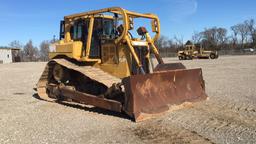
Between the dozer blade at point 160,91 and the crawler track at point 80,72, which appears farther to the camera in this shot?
the crawler track at point 80,72

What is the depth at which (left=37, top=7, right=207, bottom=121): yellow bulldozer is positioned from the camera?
8.30 m

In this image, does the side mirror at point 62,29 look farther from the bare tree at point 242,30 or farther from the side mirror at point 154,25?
the bare tree at point 242,30

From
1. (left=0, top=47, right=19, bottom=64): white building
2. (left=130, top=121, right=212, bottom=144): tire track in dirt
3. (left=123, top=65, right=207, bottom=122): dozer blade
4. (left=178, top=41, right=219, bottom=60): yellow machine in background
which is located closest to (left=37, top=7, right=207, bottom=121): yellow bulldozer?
(left=123, top=65, right=207, bottom=122): dozer blade

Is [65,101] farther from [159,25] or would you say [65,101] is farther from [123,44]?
[159,25]

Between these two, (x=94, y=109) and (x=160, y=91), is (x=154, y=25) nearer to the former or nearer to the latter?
(x=160, y=91)

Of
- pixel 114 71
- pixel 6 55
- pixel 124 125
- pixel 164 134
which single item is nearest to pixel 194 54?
pixel 114 71

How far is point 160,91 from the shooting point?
8.74 metres

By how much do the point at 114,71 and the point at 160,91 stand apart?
1.71 meters

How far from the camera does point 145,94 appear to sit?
8.22 m

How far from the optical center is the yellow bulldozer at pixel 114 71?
27.2 ft

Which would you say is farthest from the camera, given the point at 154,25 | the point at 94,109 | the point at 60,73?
the point at 60,73

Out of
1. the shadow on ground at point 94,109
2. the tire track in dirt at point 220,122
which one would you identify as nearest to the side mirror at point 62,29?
the shadow on ground at point 94,109

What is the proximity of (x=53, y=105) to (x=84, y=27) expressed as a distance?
2.59 meters

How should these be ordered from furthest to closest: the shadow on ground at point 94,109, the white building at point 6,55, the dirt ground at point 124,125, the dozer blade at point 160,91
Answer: the white building at point 6,55 → the shadow on ground at point 94,109 → the dozer blade at point 160,91 → the dirt ground at point 124,125
